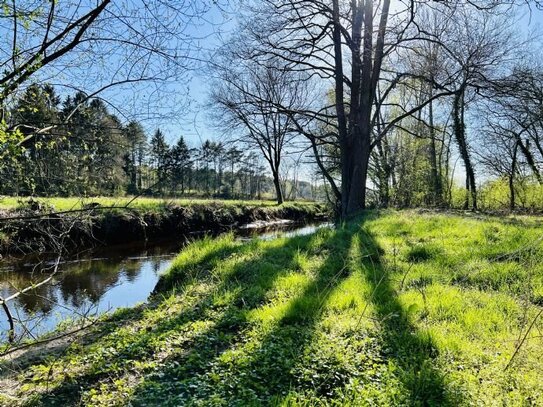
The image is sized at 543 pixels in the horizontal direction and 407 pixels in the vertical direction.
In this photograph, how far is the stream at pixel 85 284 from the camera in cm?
621

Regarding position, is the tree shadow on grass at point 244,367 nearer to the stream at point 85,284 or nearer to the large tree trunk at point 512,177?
the stream at point 85,284

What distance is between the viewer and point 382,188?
776 inches

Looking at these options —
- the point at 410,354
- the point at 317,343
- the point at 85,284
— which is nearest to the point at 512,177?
the point at 410,354

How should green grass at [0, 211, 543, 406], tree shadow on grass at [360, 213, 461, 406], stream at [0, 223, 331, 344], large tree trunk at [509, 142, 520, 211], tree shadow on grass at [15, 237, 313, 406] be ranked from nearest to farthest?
tree shadow on grass at [360, 213, 461, 406]
green grass at [0, 211, 543, 406]
tree shadow on grass at [15, 237, 313, 406]
stream at [0, 223, 331, 344]
large tree trunk at [509, 142, 520, 211]

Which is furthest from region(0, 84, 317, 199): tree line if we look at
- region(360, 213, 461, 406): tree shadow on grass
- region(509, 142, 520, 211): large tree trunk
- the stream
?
region(509, 142, 520, 211): large tree trunk

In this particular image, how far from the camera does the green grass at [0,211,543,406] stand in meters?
2.77

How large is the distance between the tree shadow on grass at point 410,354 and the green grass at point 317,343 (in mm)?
10

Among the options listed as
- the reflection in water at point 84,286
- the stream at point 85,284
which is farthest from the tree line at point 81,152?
the reflection in water at point 84,286

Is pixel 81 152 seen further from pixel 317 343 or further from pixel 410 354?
pixel 410 354

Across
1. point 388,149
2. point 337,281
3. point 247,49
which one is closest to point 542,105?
point 388,149

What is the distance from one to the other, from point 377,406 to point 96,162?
111 inches

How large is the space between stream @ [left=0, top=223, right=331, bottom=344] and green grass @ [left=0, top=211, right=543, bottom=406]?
1791mm

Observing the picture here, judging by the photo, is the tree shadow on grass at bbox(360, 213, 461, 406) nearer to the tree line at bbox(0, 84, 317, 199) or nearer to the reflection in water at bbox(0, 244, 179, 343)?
the tree line at bbox(0, 84, 317, 199)

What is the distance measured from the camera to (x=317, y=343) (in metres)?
3.42
